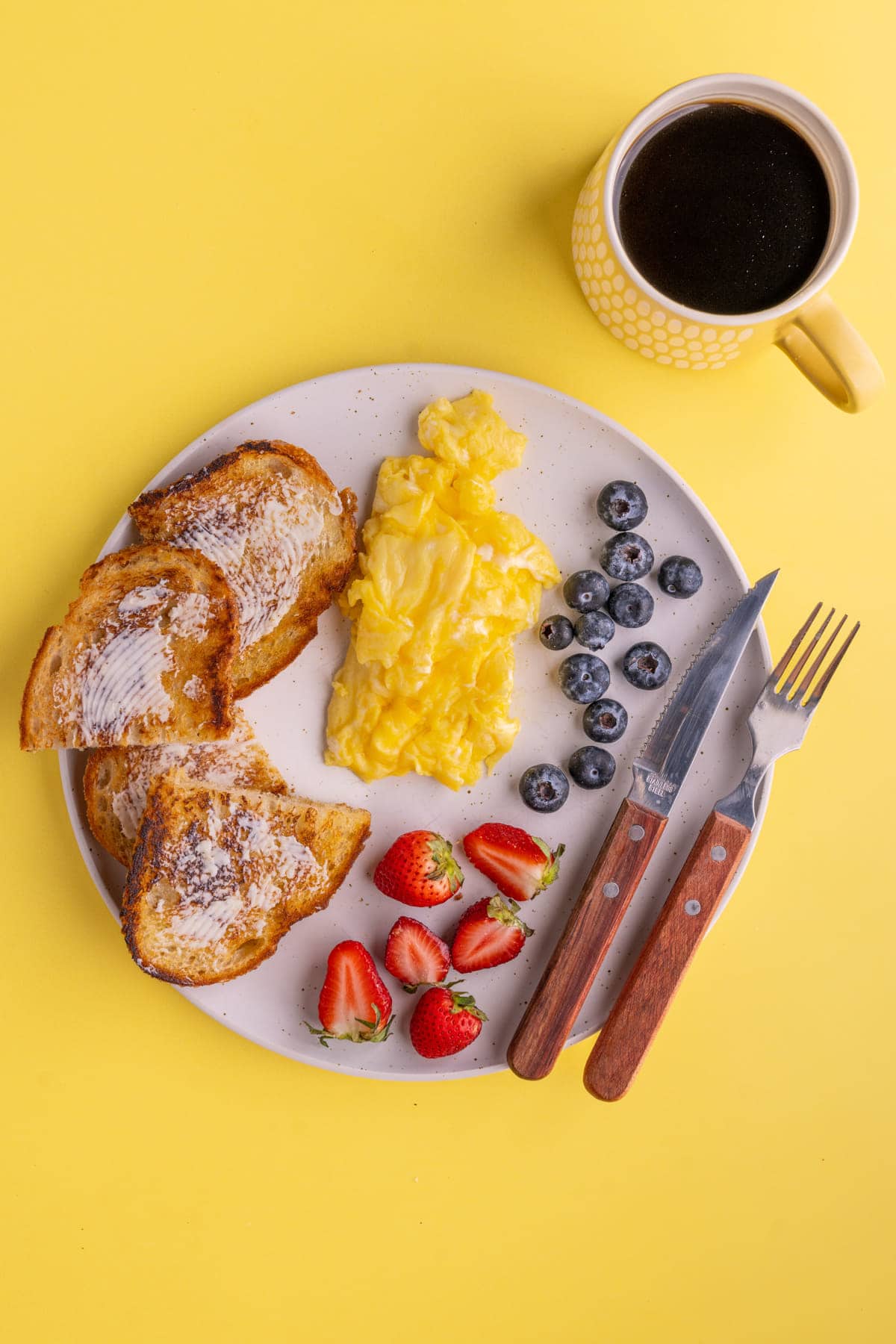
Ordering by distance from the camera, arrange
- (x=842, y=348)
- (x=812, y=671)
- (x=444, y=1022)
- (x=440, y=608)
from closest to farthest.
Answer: (x=842, y=348)
(x=440, y=608)
(x=444, y=1022)
(x=812, y=671)

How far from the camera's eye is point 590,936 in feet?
6.93

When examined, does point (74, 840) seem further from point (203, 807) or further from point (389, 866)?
point (389, 866)

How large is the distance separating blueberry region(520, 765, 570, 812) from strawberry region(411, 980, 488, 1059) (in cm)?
45

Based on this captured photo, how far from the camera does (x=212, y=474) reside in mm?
2014

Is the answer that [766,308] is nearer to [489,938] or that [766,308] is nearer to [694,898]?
[694,898]

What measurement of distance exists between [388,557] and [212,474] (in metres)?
0.41

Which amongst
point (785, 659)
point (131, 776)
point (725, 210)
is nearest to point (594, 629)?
point (785, 659)

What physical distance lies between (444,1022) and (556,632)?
2.93 feet

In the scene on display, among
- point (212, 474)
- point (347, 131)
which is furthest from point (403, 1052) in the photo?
point (347, 131)

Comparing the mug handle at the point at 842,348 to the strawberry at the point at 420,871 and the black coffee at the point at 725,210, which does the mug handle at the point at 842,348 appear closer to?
the black coffee at the point at 725,210

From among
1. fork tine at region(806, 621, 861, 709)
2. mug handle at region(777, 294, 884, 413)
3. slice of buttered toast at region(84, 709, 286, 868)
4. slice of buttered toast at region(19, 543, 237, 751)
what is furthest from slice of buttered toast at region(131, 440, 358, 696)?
fork tine at region(806, 621, 861, 709)

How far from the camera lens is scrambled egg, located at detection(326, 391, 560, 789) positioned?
2002mm

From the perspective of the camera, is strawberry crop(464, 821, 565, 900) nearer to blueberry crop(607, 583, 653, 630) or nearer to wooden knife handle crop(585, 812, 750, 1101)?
wooden knife handle crop(585, 812, 750, 1101)

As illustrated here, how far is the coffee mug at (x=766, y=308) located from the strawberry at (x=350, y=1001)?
1.50 metres
